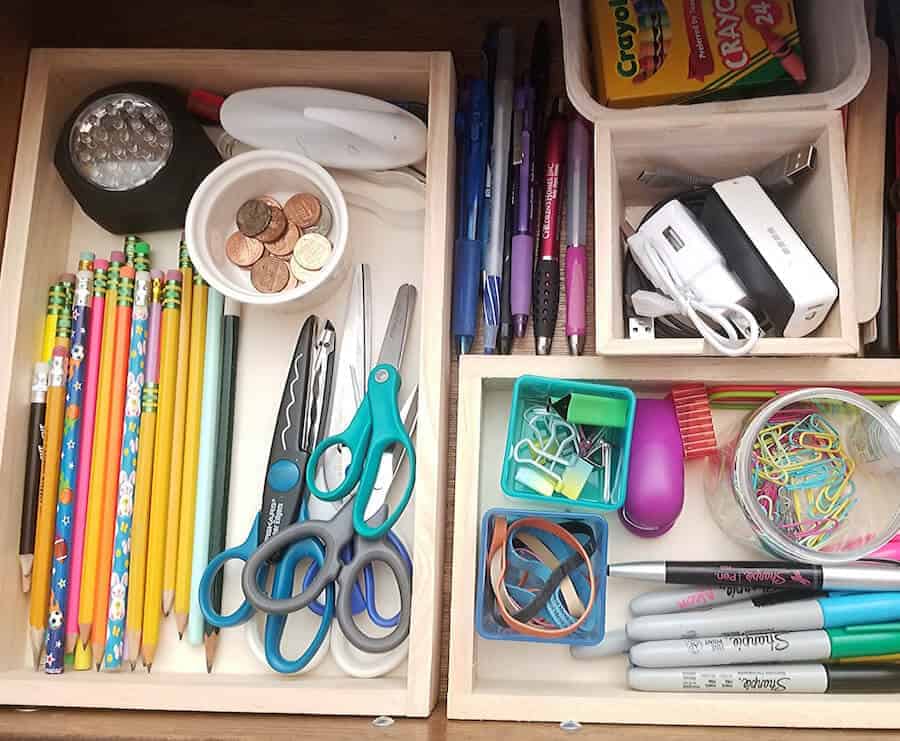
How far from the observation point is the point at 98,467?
0.67 meters

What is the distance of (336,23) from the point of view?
759mm

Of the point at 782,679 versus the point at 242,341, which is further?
the point at 242,341

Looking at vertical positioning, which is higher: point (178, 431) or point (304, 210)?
point (304, 210)

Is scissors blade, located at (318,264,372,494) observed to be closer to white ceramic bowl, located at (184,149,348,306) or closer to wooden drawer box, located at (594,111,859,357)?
white ceramic bowl, located at (184,149,348,306)

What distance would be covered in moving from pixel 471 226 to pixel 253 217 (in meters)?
0.16

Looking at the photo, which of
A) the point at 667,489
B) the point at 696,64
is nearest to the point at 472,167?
the point at 696,64

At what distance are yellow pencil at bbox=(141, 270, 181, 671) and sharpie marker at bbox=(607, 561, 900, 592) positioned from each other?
0.32 m

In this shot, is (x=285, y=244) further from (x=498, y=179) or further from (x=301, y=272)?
(x=498, y=179)

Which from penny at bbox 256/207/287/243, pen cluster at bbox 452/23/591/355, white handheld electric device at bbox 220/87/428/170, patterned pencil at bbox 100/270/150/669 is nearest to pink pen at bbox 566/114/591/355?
pen cluster at bbox 452/23/591/355


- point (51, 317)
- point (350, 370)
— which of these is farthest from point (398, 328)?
point (51, 317)

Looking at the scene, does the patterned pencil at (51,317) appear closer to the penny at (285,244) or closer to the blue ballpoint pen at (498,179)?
the penny at (285,244)

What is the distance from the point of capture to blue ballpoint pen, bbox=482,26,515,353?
27.1 inches

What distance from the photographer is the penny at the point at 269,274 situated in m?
0.69

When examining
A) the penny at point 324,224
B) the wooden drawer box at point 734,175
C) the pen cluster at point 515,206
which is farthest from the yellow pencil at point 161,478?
the wooden drawer box at point 734,175
